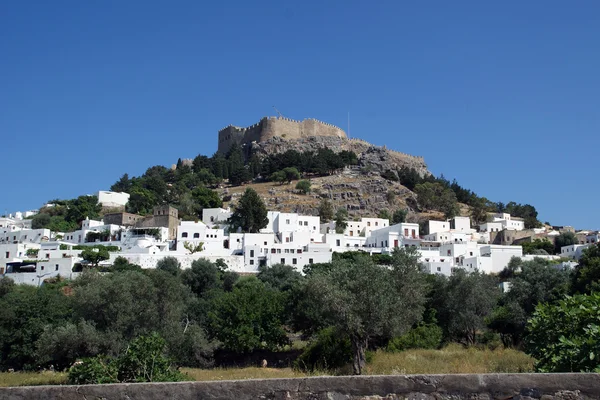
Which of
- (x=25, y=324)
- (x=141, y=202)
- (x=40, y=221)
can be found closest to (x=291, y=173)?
(x=141, y=202)

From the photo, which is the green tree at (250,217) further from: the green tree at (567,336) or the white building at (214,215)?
the green tree at (567,336)

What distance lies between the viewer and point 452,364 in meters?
14.4

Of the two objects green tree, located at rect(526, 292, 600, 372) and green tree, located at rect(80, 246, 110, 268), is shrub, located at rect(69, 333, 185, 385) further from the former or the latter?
green tree, located at rect(80, 246, 110, 268)

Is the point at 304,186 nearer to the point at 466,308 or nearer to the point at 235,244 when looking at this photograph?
the point at 235,244

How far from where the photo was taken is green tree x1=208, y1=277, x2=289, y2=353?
30.3 m

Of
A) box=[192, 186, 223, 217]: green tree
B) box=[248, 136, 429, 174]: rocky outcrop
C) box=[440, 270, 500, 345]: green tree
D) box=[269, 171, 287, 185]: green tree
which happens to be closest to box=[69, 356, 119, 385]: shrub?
box=[440, 270, 500, 345]: green tree

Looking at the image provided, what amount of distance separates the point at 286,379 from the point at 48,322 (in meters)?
28.4

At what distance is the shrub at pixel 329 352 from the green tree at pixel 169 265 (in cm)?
2610

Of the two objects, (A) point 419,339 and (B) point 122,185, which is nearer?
(A) point 419,339

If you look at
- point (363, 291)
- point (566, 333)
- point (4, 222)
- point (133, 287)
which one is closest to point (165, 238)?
point (4, 222)

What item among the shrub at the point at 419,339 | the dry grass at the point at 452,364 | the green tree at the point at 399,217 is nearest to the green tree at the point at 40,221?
the green tree at the point at 399,217

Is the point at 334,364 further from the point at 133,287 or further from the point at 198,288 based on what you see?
the point at 198,288

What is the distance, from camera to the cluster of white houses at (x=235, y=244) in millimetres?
52625

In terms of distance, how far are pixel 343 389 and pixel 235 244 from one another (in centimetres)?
5158
